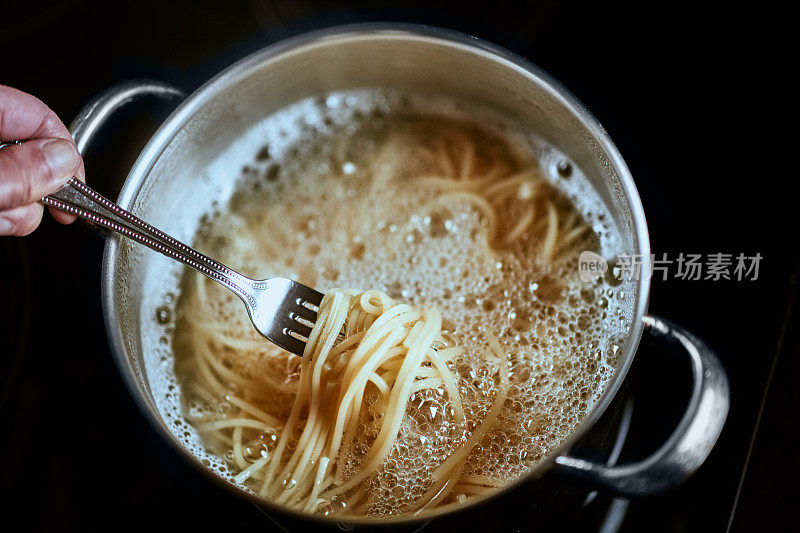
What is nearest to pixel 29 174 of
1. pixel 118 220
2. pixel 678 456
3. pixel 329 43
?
pixel 118 220

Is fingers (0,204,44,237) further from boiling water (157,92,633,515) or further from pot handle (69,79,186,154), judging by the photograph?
boiling water (157,92,633,515)

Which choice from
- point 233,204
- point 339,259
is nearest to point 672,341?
point 339,259

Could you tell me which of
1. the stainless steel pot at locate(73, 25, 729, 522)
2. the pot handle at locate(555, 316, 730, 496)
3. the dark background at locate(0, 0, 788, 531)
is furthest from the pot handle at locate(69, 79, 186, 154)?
the pot handle at locate(555, 316, 730, 496)

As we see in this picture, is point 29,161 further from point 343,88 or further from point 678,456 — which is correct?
point 678,456

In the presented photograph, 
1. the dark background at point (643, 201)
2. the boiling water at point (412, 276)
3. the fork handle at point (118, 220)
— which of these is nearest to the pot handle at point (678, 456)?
the boiling water at point (412, 276)

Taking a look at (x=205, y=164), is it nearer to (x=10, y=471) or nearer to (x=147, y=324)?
(x=147, y=324)

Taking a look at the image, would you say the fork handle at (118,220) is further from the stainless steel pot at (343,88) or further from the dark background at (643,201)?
the dark background at (643,201)
